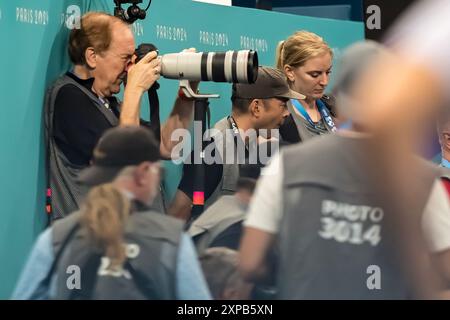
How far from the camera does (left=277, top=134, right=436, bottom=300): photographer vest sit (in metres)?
2.38

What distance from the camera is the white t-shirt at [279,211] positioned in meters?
2.39

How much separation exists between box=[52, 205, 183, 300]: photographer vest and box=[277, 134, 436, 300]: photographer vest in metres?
0.25

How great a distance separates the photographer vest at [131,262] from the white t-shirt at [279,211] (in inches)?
7.3

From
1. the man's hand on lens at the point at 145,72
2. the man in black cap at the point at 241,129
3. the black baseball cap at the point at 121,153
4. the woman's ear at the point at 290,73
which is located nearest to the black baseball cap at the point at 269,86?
the man in black cap at the point at 241,129

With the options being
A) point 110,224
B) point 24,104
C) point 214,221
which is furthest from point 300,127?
point 110,224

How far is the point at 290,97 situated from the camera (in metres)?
3.92

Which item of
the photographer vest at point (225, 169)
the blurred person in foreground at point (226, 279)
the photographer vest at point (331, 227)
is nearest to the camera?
the photographer vest at point (331, 227)

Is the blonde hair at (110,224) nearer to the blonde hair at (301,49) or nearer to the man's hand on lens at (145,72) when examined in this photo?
the man's hand on lens at (145,72)

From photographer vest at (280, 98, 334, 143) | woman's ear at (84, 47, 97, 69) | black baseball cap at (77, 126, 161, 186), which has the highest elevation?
woman's ear at (84, 47, 97, 69)

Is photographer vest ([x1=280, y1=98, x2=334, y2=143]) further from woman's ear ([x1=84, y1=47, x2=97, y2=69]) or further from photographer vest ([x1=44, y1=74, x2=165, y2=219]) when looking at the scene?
woman's ear ([x1=84, y1=47, x2=97, y2=69])

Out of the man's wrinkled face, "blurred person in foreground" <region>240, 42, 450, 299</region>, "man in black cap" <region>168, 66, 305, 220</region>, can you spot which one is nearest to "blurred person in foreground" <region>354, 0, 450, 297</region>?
"blurred person in foreground" <region>240, 42, 450, 299</region>

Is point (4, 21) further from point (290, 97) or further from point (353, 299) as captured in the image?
point (353, 299)

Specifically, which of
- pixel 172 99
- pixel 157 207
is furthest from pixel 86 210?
pixel 172 99

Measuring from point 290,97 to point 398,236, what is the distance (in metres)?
1.57
